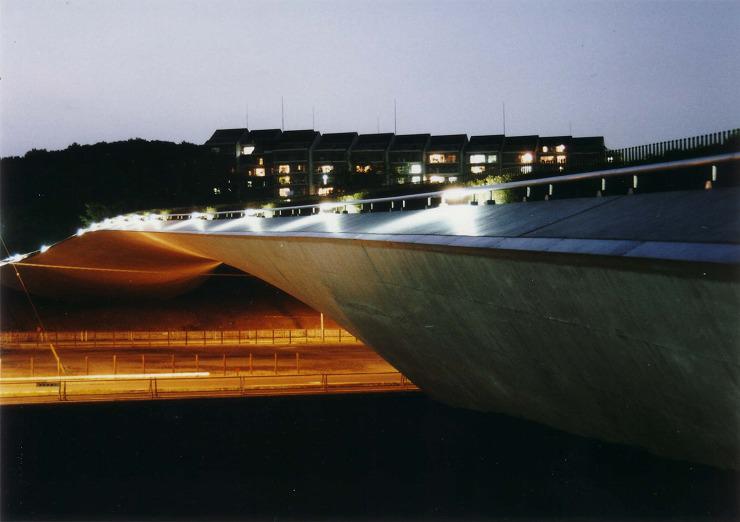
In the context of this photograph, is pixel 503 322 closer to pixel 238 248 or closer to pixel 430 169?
pixel 238 248

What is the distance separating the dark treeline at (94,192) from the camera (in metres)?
85.0

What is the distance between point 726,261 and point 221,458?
10166mm

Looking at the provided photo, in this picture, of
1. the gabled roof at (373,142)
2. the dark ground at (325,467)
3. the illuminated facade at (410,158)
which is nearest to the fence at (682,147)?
the dark ground at (325,467)

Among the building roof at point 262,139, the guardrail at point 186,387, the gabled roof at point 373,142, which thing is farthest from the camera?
the building roof at point 262,139

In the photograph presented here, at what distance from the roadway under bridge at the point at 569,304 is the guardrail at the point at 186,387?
15.9 feet

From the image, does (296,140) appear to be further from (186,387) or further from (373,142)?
(186,387)

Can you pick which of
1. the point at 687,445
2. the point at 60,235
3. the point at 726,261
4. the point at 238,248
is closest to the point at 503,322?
the point at 687,445

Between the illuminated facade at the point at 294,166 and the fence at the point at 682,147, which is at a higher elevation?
the illuminated facade at the point at 294,166

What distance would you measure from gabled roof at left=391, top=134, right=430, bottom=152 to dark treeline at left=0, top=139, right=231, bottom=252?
20255 millimetres

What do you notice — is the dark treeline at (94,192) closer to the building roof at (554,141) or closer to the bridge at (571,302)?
the building roof at (554,141)

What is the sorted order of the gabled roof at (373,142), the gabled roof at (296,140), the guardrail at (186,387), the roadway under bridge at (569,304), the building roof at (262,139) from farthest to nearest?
1. the building roof at (262,139)
2. the gabled roof at (296,140)
3. the gabled roof at (373,142)
4. the guardrail at (186,387)
5. the roadway under bridge at (569,304)

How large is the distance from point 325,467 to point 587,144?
257 feet

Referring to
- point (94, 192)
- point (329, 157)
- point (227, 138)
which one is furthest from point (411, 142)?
point (94, 192)

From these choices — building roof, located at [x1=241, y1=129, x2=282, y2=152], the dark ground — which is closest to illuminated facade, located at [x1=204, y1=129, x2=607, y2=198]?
building roof, located at [x1=241, y1=129, x2=282, y2=152]
